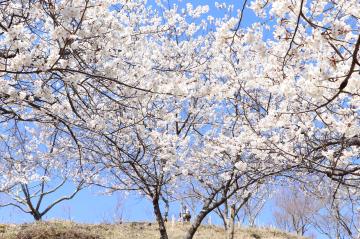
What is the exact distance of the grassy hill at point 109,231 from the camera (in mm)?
11852

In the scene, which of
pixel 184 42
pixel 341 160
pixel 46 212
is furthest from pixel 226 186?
pixel 46 212

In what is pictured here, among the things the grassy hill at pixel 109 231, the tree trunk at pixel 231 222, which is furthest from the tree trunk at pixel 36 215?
the tree trunk at pixel 231 222

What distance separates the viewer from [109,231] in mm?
14102

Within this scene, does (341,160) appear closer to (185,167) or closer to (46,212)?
(185,167)

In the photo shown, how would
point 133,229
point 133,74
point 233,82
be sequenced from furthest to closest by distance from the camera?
point 133,229
point 233,82
point 133,74

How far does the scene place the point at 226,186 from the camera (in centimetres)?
968

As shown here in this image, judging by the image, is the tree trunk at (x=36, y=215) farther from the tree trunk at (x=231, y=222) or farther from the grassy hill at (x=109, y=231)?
the tree trunk at (x=231, y=222)

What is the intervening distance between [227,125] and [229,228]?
137 inches

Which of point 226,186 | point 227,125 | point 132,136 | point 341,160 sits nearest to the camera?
point 341,160

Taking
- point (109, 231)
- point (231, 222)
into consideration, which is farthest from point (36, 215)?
point (231, 222)

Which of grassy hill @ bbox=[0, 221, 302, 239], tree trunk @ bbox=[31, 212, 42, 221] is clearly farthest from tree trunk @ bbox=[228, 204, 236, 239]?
tree trunk @ bbox=[31, 212, 42, 221]

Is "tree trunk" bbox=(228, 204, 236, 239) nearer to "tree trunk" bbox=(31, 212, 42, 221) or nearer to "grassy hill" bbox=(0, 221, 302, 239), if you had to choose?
"grassy hill" bbox=(0, 221, 302, 239)

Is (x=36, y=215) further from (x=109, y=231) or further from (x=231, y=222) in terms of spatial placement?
(x=231, y=222)

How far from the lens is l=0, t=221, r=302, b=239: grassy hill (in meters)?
11.9
